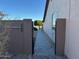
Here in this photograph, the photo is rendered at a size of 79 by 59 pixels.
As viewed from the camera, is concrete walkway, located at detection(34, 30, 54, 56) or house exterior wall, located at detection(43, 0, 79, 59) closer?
house exterior wall, located at detection(43, 0, 79, 59)

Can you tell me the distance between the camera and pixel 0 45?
6.82m

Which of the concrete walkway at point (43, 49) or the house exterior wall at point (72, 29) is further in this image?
the concrete walkway at point (43, 49)

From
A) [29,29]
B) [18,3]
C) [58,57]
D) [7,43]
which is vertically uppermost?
[18,3]

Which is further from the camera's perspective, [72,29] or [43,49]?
[43,49]

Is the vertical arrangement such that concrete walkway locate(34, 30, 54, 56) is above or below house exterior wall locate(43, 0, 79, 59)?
below

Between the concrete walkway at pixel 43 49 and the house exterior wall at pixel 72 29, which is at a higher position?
the house exterior wall at pixel 72 29

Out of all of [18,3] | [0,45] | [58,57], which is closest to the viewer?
[0,45]

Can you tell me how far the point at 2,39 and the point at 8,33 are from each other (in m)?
0.67

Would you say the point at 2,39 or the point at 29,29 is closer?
the point at 2,39

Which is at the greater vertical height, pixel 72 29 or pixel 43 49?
pixel 72 29

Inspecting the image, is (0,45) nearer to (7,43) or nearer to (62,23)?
(7,43)

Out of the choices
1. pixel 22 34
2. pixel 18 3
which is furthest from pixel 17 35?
pixel 18 3

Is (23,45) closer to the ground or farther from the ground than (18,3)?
closer to the ground

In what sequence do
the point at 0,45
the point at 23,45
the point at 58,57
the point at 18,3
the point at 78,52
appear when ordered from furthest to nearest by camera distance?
the point at 18,3, the point at 23,45, the point at 58,57, the point at 0,45, the point at 78,52
